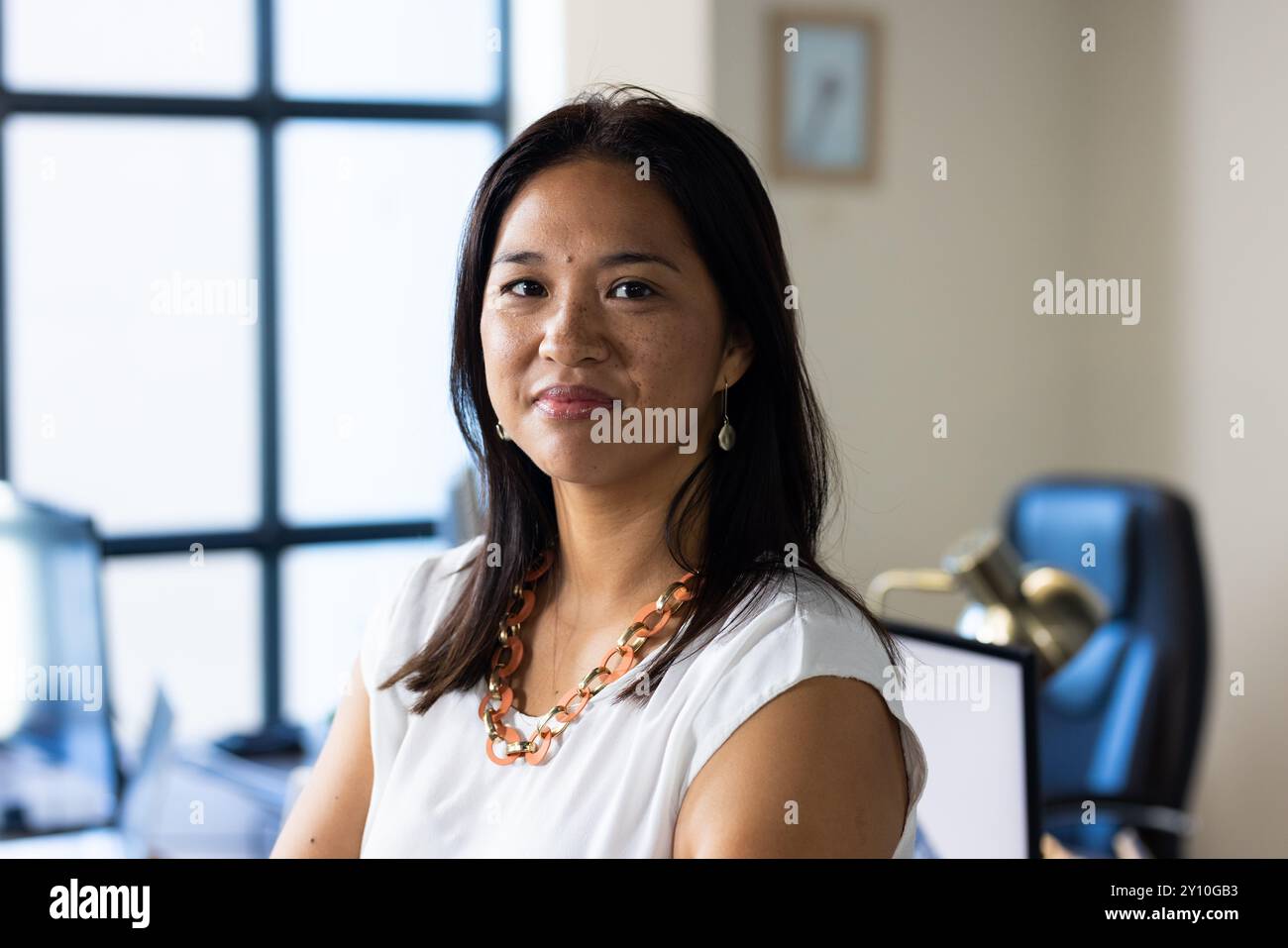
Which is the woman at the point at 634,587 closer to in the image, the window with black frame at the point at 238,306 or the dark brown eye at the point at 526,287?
the dark brown eye at the point at 526,287

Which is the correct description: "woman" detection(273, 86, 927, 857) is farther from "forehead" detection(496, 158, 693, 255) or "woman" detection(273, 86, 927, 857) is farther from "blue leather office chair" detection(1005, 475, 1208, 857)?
"blue leather office chair" detection(1005, 475, 1208, 857)

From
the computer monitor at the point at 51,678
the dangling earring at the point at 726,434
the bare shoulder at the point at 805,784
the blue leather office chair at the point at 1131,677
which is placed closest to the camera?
the bare shoulder at the point at 805,784

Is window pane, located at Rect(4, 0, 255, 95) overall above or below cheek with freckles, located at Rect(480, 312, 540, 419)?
above

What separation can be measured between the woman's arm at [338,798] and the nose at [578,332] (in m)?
0.38

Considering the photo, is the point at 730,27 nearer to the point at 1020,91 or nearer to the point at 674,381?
the point at 1020,91

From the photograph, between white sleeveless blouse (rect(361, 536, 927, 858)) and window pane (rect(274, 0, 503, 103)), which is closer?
white sleeveless blouse (rect(361, 536, 927, 858))

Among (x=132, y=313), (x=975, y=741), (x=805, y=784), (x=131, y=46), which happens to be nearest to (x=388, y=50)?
(x=131, y=46)

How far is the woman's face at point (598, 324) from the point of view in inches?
39.0

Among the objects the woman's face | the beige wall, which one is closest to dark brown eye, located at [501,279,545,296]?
the woman's face

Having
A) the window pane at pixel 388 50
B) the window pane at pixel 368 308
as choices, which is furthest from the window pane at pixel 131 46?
the window pane at pixel 368 308

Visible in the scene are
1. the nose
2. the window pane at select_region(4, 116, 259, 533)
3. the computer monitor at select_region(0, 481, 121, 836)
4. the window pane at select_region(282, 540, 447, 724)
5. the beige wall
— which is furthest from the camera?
the window pane at select_region(282, 540, 447, 724)

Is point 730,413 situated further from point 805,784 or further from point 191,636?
point 191,636

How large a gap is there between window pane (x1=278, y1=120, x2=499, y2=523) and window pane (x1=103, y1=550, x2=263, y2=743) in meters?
0.26

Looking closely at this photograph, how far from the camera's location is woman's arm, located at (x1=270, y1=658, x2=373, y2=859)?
1120 mm
